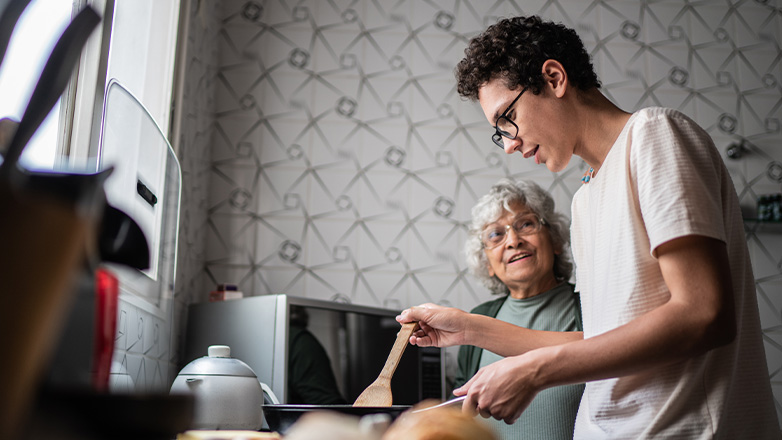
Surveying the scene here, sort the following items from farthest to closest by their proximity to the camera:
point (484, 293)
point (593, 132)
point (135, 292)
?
point (484, 293), point (593, 132), point (135, 292)

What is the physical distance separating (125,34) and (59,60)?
54.6 inches

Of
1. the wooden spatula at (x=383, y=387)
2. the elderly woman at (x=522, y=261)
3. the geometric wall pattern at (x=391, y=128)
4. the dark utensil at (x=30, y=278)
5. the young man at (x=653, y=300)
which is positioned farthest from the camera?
the geometric wall pattern at (x=391, y=128)

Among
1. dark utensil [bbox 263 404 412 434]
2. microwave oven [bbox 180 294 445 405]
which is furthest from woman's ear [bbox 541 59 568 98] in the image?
microwave oven [bbox 180 294 445 405]

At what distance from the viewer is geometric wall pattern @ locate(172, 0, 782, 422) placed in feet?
8.05

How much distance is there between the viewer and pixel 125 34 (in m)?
1.53

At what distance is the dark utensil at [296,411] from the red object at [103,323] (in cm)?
31

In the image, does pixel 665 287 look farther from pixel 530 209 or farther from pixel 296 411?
pixel 530 209

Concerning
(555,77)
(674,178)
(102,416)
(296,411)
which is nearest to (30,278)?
(102,416)

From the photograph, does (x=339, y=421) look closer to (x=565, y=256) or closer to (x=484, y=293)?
(x=565, y=256)

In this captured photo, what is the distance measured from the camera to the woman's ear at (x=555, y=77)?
3.74 ft

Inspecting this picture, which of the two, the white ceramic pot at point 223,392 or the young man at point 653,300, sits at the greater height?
the young man at point 653,300

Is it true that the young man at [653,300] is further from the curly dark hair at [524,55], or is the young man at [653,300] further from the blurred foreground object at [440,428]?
the blurred foreground object at [440,428]

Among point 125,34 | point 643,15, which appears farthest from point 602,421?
point 643,15

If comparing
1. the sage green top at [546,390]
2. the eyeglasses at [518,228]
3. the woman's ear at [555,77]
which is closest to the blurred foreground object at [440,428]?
the woman's ear at [555,77]
